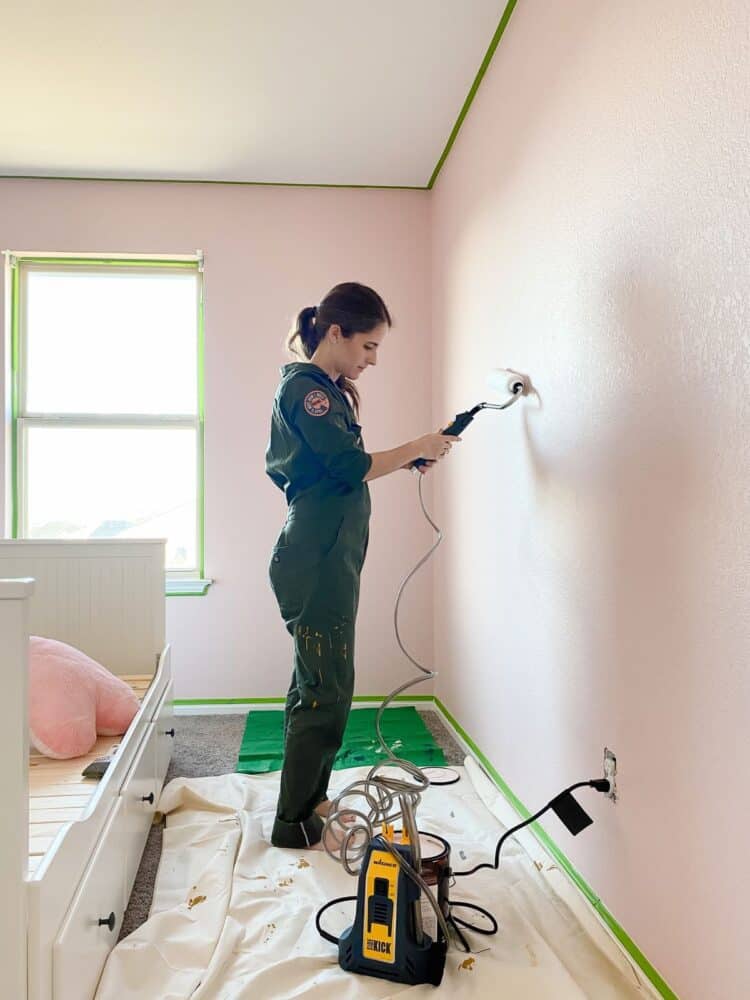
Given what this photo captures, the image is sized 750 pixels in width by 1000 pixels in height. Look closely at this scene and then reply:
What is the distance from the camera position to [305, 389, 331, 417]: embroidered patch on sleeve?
1.83 meters

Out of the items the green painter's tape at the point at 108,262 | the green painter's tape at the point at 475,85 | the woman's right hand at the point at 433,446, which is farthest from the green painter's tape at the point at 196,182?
the woman's right hand at the point at 433,446

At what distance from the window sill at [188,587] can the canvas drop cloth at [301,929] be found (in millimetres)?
1310

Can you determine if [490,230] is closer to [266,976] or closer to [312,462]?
[312,462]

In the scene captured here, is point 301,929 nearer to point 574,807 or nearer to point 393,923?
point 393,923

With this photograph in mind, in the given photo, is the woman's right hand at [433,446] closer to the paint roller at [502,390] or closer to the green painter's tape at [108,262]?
the paint roller at [502,390]

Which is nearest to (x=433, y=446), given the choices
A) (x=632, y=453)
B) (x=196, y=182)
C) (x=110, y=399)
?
(x=632, y=453)

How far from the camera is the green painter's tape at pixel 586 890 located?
53.4 inches

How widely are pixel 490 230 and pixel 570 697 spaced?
1465mm

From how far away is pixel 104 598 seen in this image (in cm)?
247

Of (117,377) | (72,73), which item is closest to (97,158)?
(72,73)

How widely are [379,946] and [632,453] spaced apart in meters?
0.97

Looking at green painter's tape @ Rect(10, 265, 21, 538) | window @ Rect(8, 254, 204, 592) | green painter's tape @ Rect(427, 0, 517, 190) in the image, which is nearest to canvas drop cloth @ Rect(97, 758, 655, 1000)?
window @ Rect(8, 254, 204, 592)

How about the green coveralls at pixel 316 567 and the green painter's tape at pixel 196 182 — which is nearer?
the green coveralls at pixel 316 567

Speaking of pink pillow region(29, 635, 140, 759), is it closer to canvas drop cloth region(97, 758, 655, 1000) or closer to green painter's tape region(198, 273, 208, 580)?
canvas drop cloth region(97, 758, 655, 1000)
